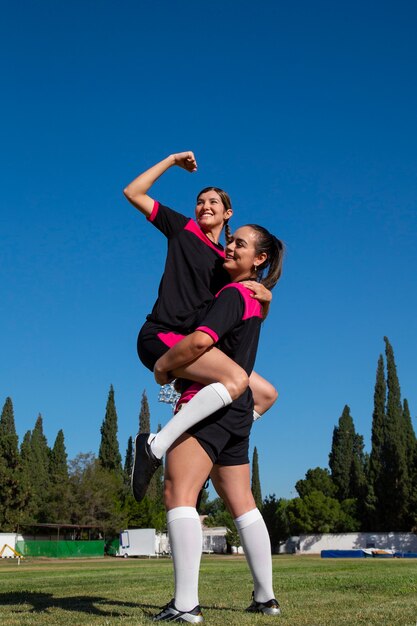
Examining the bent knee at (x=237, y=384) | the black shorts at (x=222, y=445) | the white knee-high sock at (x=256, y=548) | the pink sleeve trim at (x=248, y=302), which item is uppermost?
the pink sleeve trim at (x=248, y=302)

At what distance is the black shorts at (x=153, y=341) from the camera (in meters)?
4.35

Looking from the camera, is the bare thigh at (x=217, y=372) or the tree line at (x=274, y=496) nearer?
the bare thigh at (x=217, y=372)

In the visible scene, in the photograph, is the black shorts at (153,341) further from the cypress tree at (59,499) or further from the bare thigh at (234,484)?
the cypress tree at (59,499)

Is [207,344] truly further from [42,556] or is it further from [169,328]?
[42,556]

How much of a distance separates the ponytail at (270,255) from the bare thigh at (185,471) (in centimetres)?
136

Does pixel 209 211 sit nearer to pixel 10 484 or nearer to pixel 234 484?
pixel 234 484

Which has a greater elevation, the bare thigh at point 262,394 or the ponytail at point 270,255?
the ponytail at point 270,255

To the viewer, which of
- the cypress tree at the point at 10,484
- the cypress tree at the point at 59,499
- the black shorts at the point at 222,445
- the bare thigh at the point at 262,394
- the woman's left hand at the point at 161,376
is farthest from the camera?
the cypress tree at the point at 59,499

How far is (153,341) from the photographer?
4402 millimetres

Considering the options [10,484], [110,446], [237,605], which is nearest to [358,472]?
[110,446]

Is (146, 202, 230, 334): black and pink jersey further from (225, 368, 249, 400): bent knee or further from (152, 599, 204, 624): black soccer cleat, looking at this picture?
(152, 599, 204, 624): black soccer cleat

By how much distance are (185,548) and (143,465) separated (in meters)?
0.57

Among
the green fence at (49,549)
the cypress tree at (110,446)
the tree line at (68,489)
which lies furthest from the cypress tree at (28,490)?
the cypress tree at (110,446)

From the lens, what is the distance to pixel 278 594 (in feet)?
18.2
